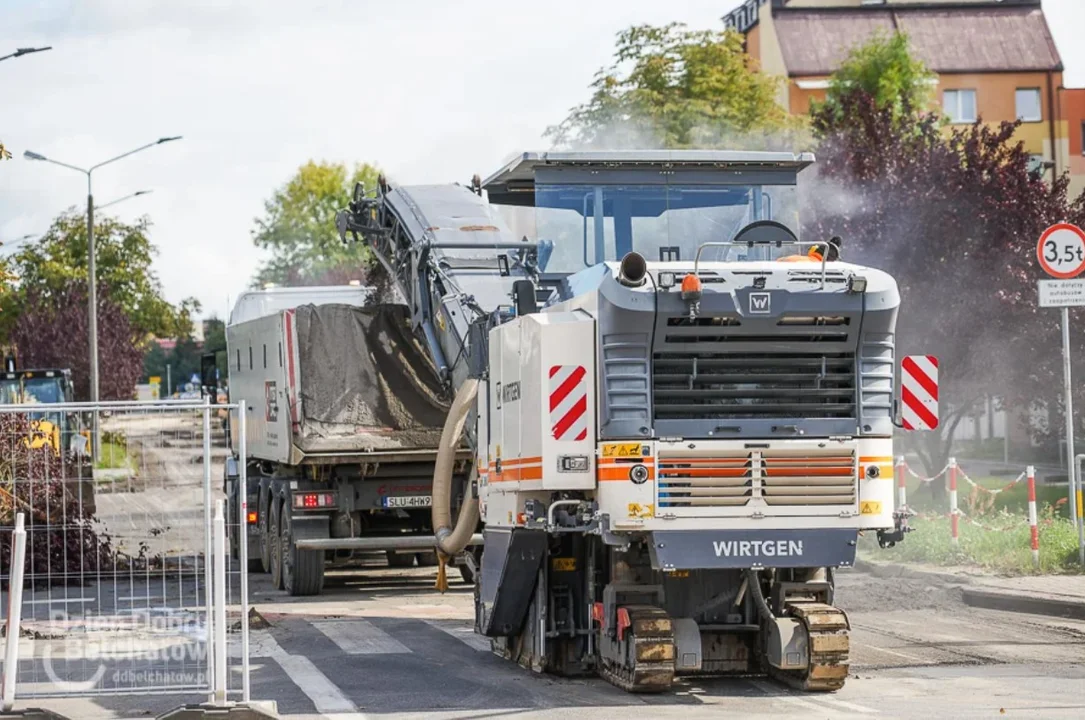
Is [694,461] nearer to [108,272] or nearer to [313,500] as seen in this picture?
[313,500]

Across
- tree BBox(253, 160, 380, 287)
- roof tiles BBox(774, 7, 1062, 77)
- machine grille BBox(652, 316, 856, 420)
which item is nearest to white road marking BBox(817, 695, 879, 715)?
machine grille BBox(652, 316, 856, 420)

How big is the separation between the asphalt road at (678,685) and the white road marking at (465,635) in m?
0.02

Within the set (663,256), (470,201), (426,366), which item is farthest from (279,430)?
(663,256)

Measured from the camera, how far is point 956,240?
1125 inches

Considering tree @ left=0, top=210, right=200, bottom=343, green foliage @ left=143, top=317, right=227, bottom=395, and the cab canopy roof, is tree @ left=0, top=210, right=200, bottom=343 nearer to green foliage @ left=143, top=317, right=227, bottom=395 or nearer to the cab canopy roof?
green foliage @ left=143, top=317, right=227, bottom=395

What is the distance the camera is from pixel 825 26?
2687 inches

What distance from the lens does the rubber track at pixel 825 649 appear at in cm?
1164

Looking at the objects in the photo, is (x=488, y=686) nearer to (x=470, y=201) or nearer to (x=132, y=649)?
(x=132, y=649)

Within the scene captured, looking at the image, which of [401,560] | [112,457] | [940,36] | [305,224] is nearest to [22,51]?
[401,560]

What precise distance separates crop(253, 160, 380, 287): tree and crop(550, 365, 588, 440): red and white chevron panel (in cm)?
8108

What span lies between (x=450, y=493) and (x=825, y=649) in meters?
4.47

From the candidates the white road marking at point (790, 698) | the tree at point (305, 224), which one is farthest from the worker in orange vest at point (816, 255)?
the tree at point (305, 224)

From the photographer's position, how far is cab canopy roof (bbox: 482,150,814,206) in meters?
13.7

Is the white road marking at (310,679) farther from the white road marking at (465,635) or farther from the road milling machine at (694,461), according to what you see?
the white road marking at (465,635)
